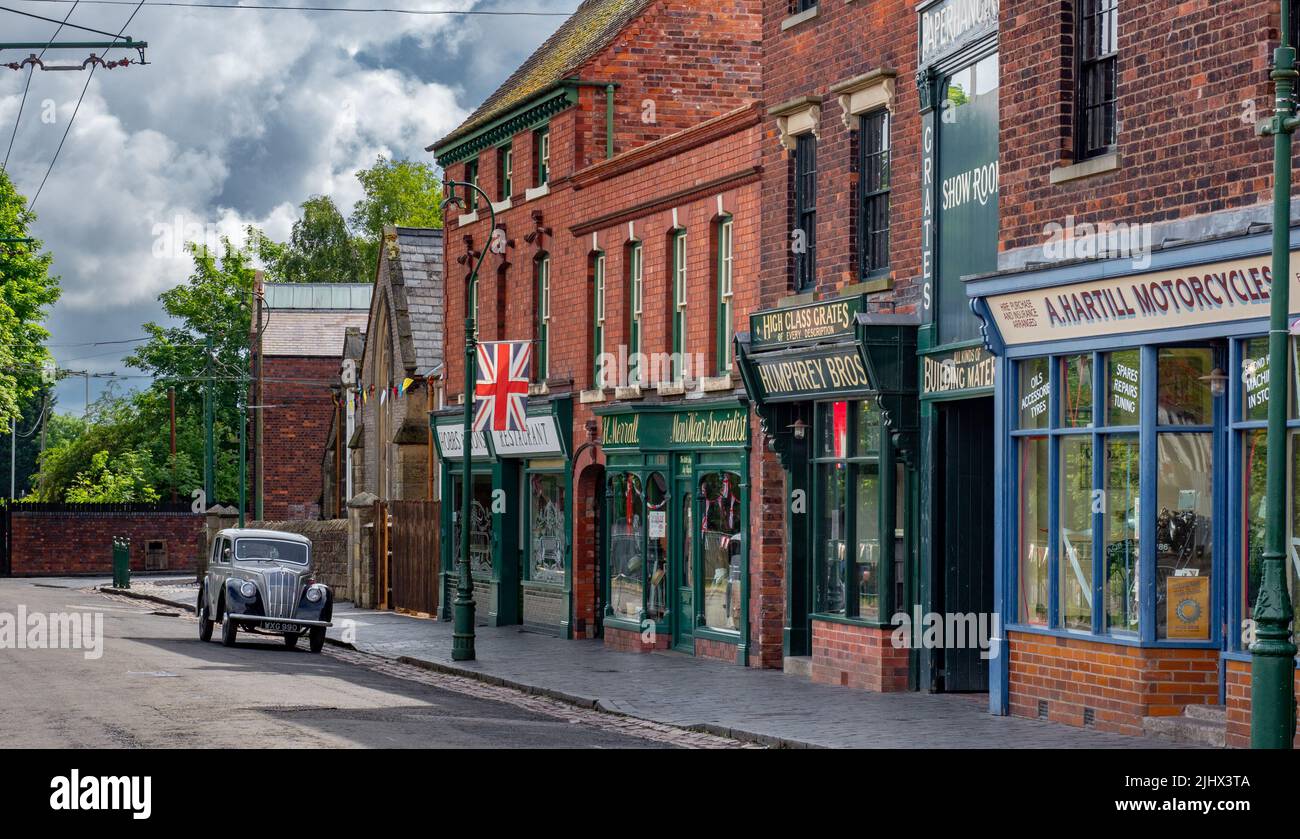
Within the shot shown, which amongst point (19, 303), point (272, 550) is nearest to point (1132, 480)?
point (272, 550)

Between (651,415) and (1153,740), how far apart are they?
529 inches

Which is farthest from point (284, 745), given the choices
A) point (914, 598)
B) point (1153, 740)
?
point (914, 598)

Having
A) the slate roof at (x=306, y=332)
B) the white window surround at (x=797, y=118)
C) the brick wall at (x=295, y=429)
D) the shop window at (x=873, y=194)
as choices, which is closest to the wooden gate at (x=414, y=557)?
the white window surround at (x=797, y=118)

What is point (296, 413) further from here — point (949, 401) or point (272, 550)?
point (949, 401)

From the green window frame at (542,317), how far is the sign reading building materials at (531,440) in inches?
39.6

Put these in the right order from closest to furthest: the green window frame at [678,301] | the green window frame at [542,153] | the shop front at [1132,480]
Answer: the shop front at [1132,480] → the green window frame at [678,301] → the green window frame at [542,153]

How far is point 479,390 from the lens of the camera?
1175 inches

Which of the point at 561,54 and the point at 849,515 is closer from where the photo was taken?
the point at 849,515

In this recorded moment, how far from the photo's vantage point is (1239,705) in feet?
50.2

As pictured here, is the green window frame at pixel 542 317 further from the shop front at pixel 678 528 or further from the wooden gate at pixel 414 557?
the wooden gate at pixel 414 557

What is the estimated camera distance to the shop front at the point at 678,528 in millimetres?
26344

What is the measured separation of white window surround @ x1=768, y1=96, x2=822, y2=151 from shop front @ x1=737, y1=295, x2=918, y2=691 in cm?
235

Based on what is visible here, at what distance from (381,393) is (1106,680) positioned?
3379 cm

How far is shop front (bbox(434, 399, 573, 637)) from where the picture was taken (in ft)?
108
